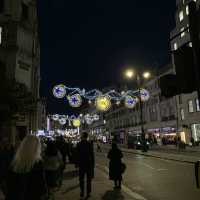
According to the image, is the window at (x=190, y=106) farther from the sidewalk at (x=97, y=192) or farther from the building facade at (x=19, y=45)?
the sidewalk at (x=97, y=192)

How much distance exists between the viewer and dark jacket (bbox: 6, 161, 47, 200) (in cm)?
387

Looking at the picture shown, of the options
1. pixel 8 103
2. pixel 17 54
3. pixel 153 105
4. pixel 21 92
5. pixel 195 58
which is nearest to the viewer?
pixel 195 58

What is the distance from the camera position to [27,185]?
12.8 feet

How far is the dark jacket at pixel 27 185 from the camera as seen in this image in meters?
3.87

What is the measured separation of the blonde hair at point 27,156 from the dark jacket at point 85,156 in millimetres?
5760

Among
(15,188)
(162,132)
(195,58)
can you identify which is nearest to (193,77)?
(195,58)

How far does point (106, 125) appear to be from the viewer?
344 feet

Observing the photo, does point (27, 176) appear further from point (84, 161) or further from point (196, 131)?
point (196, 131)

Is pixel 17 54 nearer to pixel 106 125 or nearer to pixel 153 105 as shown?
pixel 153 105

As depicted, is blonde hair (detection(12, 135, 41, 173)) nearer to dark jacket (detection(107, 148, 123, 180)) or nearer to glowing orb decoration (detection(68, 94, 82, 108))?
dark jacket (detection(107, 148, 123, 180))

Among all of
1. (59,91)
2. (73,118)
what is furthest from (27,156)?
(73,118)

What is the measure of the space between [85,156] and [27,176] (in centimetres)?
587

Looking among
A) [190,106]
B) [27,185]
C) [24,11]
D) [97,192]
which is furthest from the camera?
[190,106]

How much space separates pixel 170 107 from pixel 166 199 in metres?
46.4
